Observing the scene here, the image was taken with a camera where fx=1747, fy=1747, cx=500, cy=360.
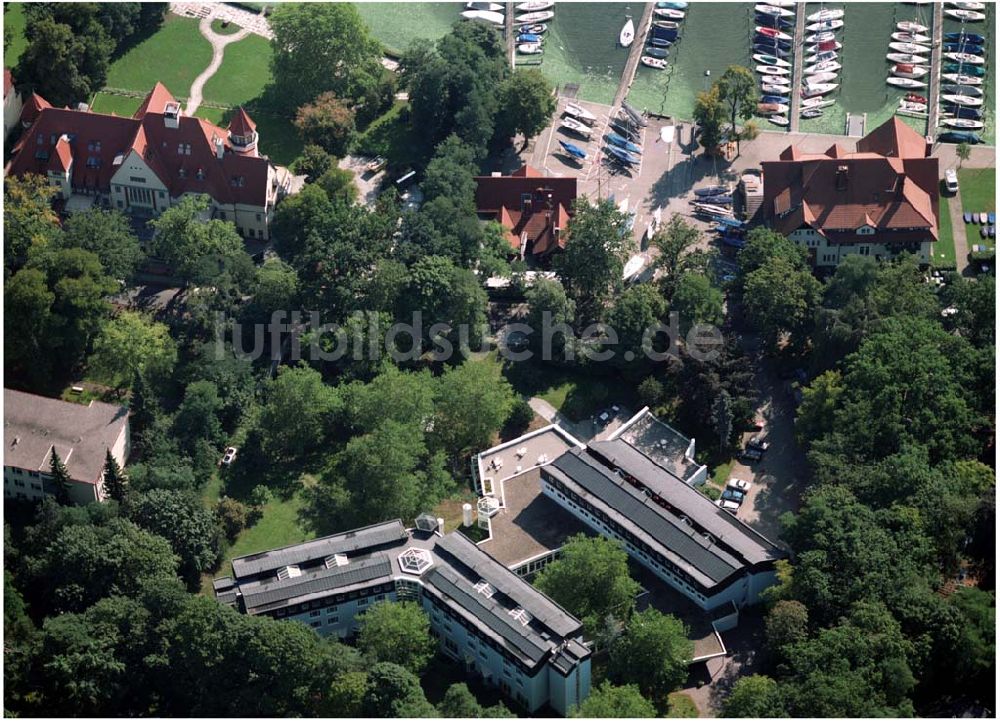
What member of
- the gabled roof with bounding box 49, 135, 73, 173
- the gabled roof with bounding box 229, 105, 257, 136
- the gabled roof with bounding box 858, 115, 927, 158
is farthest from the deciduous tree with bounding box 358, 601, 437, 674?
the gabled roof with bounding box 858, 115, 927, 158

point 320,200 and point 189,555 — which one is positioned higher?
point 320,200

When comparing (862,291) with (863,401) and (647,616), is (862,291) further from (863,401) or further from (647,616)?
(647,616)

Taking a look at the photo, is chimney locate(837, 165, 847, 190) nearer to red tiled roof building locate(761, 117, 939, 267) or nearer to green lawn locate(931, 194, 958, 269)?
red tiled roof building locate(761, 117, 939, 267)

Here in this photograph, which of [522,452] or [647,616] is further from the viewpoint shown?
[522,452]

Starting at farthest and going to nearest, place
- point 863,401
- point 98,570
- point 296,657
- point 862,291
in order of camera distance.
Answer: point 862,291
point 863,401
point 98,570
point 296,657

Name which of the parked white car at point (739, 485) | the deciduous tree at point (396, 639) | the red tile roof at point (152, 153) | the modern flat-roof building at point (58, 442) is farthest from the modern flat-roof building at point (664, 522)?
the red tile roof at point (152, 153)

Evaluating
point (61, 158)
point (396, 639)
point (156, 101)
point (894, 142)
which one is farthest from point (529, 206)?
point (396, 639)

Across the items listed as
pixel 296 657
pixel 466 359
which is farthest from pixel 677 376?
pixel 296 657
